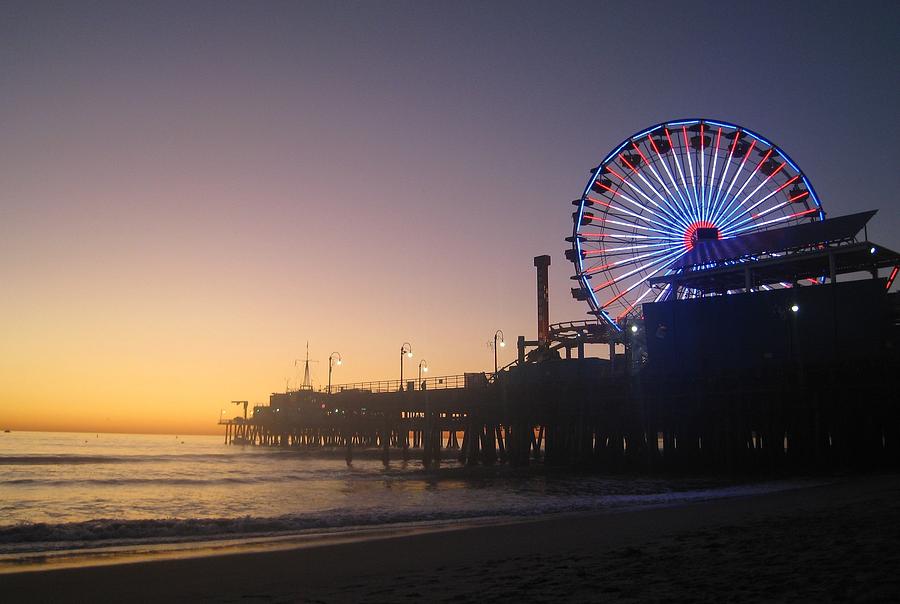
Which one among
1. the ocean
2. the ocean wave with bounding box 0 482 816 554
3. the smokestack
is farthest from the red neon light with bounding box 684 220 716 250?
the smokestack

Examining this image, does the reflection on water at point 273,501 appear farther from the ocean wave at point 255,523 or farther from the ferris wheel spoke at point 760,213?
the ferris wheel spoke at point 760,213

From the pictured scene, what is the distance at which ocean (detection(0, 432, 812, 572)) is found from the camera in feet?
42.5

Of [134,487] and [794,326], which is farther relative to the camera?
[794,326]

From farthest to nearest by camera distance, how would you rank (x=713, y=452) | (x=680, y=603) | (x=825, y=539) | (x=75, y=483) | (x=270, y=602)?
(x=75, y=483), (x=713, y=452), (x=825, y=539), (x=270, y=602), (x=680, y=603)

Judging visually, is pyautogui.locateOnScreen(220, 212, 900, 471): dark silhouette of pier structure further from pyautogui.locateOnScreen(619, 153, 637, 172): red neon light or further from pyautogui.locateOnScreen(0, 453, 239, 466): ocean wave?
pyautogui.locateOnScreen(0, 453, 239, 466): ocean wave

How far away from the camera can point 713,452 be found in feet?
95.0

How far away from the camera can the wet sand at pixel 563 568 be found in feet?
20.2

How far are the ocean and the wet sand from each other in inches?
93.6

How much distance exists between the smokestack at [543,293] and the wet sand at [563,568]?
2352 inches

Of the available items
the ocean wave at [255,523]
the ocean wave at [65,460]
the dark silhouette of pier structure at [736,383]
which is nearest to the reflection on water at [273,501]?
the ocean wave at [255,523]

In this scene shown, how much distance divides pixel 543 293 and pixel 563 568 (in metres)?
66.3

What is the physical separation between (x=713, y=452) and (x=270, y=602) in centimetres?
2614

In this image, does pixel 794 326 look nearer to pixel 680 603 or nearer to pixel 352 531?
pixel 352 531

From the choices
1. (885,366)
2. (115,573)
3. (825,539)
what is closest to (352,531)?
(115,573)
